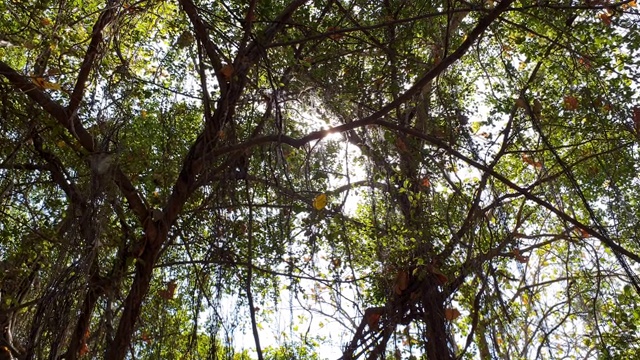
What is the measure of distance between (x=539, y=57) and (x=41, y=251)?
9.02ft

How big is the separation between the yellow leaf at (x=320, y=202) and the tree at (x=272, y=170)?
0.10 ft

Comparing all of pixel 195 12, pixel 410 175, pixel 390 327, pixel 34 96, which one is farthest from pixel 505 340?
pixel 34 96

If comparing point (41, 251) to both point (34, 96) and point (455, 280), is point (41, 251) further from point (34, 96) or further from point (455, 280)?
point (455, 280)

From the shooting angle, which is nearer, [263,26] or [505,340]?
[505,340]

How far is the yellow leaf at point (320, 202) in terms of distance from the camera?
8.38 ft

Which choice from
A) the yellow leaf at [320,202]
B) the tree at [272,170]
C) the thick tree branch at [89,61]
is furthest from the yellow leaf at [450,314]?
the thick tree branch at [89,61]

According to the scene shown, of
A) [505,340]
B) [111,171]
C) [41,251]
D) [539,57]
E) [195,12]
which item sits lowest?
[505,340]

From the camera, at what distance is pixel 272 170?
2352mm

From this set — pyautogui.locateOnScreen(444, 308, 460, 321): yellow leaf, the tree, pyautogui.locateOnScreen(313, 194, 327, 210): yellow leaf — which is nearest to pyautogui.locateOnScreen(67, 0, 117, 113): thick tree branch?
the tree

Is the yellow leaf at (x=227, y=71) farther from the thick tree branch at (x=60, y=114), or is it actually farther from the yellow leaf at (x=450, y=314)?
the yellow leaf at (x=450, y=314)

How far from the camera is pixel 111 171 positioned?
218cm

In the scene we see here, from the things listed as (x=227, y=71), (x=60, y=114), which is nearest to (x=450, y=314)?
(x=227, y=71)

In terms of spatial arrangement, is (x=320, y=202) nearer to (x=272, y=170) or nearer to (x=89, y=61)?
(x=272, y=170)

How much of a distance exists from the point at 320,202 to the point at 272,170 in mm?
315
